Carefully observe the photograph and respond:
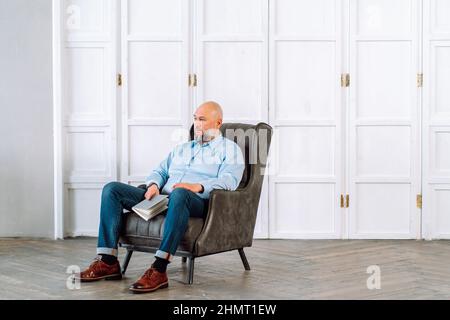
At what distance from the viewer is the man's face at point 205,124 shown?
13.9ft

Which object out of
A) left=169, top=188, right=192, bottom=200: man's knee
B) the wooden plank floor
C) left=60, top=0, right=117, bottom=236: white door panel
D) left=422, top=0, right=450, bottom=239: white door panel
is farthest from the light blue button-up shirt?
left=422, top=0, right=450, bottom=239: white door panel

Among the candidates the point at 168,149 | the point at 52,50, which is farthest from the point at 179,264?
the point at 52,50

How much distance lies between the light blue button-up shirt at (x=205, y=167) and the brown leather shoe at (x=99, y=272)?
56 cm

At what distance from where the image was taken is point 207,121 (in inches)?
167

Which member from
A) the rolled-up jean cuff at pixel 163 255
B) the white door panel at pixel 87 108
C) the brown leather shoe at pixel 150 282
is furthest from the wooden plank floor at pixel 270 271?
the white door panel at pixel 87 108

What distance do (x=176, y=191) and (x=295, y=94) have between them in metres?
2.08

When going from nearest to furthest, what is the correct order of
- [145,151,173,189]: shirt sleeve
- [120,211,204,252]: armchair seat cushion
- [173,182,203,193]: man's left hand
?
[120,211,204,252]: armchair seat cushion < [173,182,203,193]: man's left hand < [145,151,173,189]: shirt sleeve

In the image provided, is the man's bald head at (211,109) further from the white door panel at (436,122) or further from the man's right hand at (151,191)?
the white door panel at (436,122)

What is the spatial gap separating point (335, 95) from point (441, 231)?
4.50 feet

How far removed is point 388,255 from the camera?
4.89 metres

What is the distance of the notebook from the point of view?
3.87m

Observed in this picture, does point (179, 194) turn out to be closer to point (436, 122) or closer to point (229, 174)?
point (229, 174)

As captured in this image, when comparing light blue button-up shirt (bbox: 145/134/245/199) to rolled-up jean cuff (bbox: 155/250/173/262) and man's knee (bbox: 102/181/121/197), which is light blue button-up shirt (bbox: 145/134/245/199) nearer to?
man's knee (bbox: 102/181/121/197)

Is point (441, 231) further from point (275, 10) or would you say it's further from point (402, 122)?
point (275, 10)
